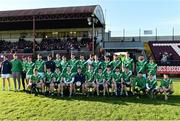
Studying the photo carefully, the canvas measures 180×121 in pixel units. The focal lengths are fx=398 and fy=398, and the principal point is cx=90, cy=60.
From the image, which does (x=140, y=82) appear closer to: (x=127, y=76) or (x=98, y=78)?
(x=127, y=76)

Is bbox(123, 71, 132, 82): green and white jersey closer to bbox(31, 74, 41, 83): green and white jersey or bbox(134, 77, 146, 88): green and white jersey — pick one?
bbox(134, 77, 146, 88): green and white jersey

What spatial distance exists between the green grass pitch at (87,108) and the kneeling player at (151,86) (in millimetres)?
292

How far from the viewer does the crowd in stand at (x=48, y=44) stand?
3947cm

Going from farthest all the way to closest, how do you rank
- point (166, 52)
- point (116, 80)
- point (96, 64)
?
1. point (166, 52)
2. point (96, 64)
3. point (116, 80)

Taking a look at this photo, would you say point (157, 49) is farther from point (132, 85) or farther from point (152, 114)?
point (152, 114)

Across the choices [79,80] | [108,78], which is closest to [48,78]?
[79,80]

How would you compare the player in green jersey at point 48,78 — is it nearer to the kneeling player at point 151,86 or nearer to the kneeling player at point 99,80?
the kneeling player at point 99,80

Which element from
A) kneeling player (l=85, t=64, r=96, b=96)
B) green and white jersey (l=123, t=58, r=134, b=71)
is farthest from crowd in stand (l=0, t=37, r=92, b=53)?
kneeling player (l=85, t=64, r=96, b=96)

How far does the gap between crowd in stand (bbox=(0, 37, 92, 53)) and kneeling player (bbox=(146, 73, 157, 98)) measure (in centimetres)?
2093

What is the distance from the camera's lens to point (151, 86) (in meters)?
16.2

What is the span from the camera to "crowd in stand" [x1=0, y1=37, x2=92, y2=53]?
39.5 metres

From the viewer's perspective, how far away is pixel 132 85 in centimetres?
1661

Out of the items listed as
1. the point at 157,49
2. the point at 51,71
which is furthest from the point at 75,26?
the point at 51,71

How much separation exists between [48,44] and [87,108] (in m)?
28.9
